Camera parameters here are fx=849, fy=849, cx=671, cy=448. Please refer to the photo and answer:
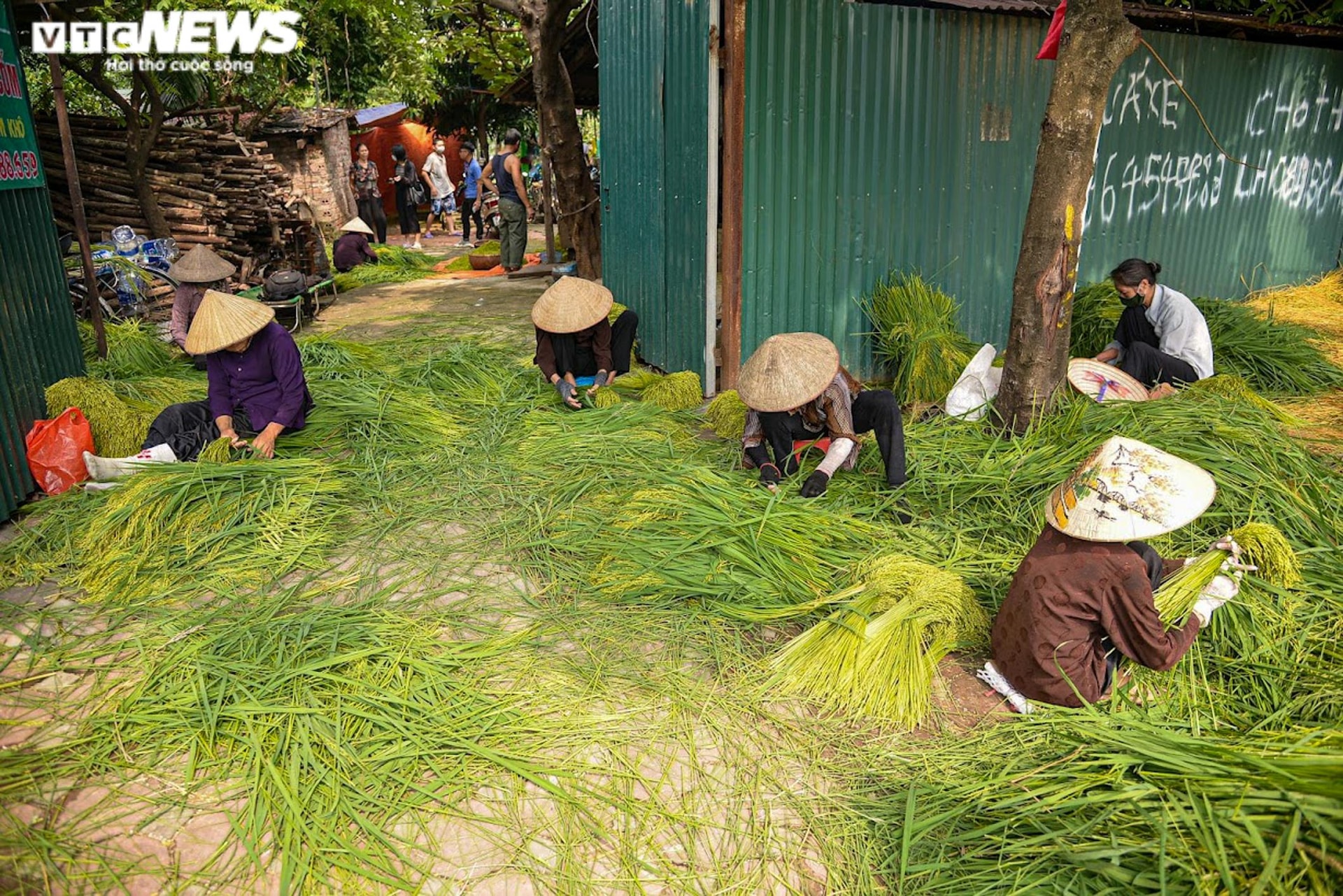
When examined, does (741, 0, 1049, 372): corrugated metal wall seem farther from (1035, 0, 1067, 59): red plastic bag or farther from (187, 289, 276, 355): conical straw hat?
(187, 289, 276, 355): conical straw hat

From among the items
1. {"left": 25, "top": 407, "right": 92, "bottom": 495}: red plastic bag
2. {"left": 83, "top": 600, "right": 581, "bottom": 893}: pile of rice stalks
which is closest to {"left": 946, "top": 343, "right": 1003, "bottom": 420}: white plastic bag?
{"left": 83, "top": 600, "right": 581, "bottom": 893}: pile of rice stalks

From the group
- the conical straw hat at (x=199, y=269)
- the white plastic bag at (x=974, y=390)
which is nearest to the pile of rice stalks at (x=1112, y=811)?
the white plastic bag at (x=974, y=390)

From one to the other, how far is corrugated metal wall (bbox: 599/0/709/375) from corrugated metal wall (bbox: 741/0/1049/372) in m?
0.40

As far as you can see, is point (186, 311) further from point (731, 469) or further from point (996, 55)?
point (996, 55)

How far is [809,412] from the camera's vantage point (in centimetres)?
403

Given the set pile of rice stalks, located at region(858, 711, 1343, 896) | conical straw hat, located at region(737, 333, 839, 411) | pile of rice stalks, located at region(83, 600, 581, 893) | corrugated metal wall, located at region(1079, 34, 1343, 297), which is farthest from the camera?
corrugated metal wall, located at region(1079, 34, 1343, 297)

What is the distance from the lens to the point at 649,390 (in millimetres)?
5492

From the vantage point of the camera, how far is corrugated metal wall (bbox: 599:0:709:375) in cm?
550

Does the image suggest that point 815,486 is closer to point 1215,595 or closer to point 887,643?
point 887,643

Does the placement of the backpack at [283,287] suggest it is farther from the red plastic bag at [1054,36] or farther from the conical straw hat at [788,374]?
the red plastic bag at [1054,36]

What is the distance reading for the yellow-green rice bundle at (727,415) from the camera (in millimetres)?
4840

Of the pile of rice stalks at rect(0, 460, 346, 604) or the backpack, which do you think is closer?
the pile of rice stalks at rect(0, 460, 346, 604)

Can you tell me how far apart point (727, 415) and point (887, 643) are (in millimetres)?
2324

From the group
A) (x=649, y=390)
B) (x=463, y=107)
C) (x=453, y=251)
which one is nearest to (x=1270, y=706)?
(x=649, y=390)
